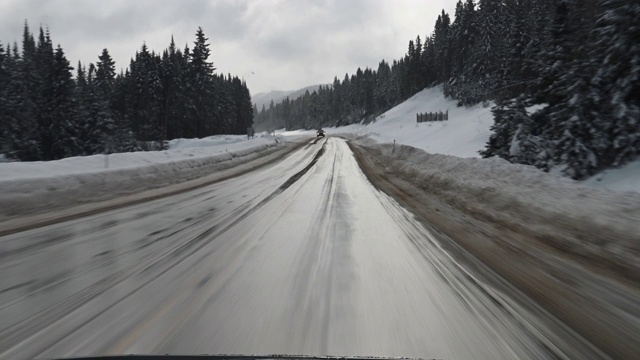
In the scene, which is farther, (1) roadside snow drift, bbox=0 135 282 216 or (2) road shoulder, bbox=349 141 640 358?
(1) roadside snow drift, bbox=0 135 282 216

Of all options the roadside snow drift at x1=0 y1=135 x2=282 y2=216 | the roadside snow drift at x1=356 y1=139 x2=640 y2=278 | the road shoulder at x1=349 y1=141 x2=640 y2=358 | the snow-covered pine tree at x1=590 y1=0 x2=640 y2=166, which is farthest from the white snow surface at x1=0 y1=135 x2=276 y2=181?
the snow-covered pine tree at x1=590 y1=0 x2=640 y2=166

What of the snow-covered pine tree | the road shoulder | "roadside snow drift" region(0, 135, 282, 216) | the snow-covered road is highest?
the snow-covered pine tree

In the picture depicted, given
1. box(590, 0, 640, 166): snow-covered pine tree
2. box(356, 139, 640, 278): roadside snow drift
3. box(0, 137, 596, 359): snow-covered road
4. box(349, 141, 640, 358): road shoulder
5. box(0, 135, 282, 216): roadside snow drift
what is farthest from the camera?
box(590, 0, 640, 166): snow-covered pine tree

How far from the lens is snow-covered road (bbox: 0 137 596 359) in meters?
2.24

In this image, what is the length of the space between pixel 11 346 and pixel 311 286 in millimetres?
2017

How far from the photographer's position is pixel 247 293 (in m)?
2.98

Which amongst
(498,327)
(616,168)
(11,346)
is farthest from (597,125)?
(11,346)

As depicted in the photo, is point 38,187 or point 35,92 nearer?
point 38,187

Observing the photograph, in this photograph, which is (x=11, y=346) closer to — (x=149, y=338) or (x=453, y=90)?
(x=149, y=338)

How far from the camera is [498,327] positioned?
2.46m

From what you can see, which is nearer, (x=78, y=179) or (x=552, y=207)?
(x=552, y=207)

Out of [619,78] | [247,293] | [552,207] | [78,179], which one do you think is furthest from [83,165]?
[619,78]

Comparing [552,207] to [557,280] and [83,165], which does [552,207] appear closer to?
[557,280]

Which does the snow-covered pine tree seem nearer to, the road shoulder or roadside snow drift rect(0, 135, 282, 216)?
the road shoulder
